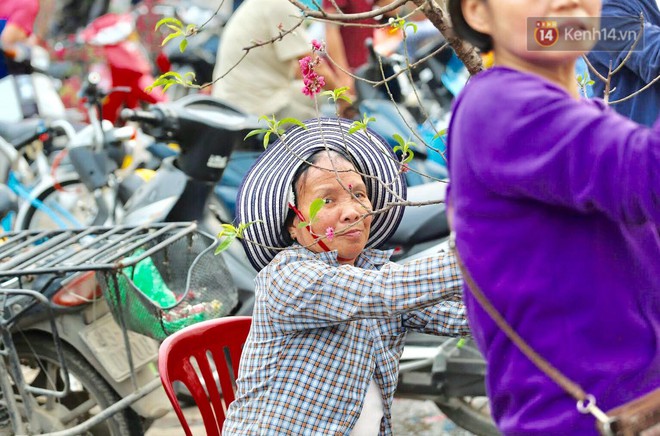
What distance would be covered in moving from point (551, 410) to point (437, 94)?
541 centimetres

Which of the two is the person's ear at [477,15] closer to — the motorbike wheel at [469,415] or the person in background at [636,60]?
the person in background at [636,60]

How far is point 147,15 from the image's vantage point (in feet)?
42.0

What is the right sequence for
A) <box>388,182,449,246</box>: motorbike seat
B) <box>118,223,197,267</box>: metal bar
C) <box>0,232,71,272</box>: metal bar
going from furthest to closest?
<box>388,182,449,246</box>: motorbike seat < <box>0,232,71,272</box>: metal bar < <box>118,223,197,267</box>: metal bar

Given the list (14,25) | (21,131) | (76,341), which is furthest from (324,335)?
(14,25)

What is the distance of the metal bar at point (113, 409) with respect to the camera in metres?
3.45

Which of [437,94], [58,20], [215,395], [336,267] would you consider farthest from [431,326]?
[58,20]

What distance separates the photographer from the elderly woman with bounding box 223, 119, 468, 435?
2.19 meters

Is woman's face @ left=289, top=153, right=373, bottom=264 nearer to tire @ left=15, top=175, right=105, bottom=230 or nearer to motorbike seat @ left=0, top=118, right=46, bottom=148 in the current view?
tire @ left=15, top=175, right=105, bottom=230

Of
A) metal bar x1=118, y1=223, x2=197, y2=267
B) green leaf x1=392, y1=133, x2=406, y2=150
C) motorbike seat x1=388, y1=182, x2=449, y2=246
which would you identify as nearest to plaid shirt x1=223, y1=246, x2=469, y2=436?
green leaf x1=392, y1=133, x2=406, y2=150

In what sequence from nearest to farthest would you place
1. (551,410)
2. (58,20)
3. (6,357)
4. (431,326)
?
(551,410) < (431,326) < (6,357) < (58,20)

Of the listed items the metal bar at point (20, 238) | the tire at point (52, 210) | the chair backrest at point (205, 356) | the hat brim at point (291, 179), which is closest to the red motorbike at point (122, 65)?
the tire at point (52, 210)

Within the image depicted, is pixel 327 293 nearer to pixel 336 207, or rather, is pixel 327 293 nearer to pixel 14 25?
pixel 336 207

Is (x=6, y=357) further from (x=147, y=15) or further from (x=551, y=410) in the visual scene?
(x=147, y=15)

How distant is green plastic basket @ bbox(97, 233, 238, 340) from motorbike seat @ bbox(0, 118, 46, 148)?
3.47m
